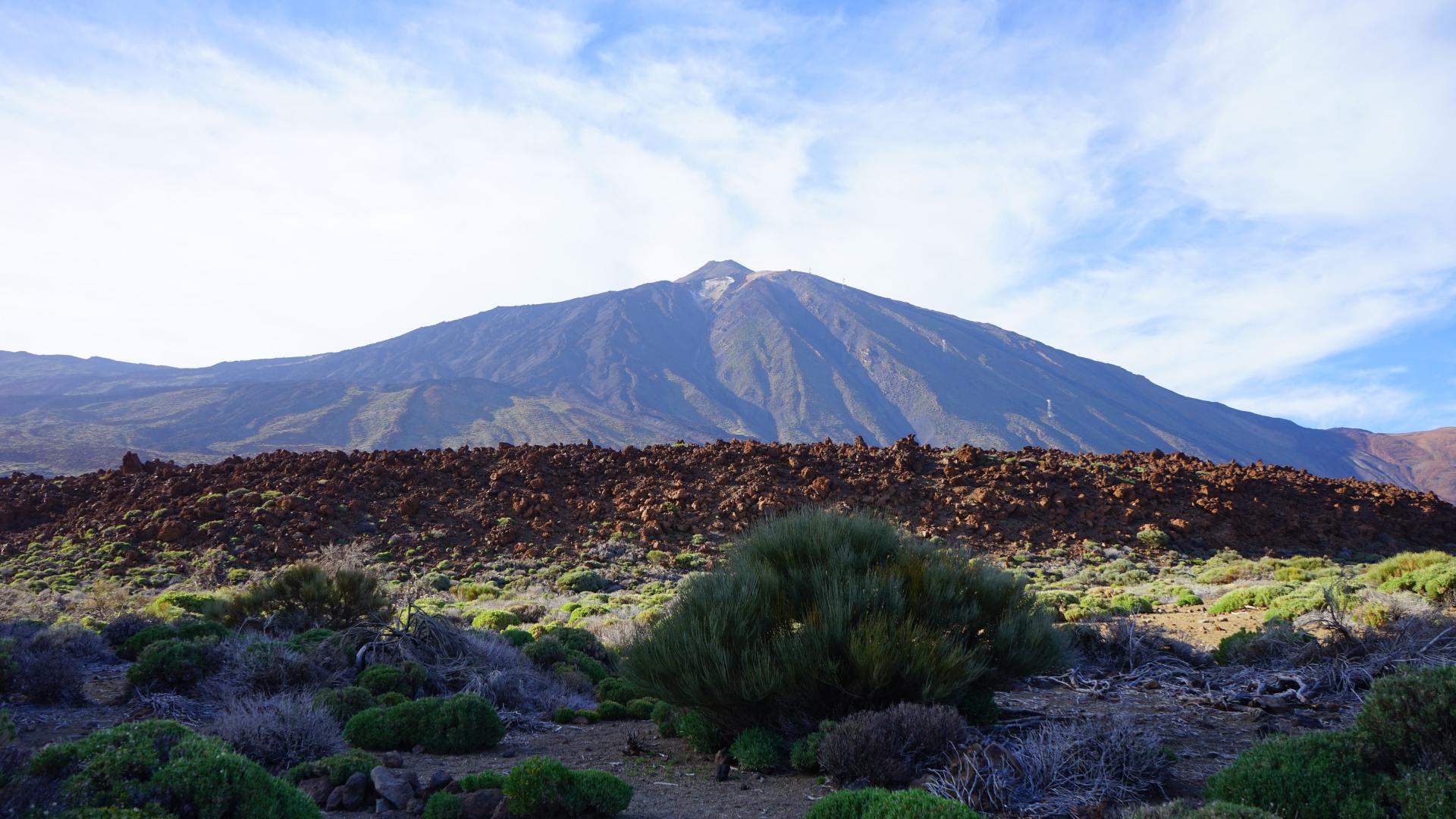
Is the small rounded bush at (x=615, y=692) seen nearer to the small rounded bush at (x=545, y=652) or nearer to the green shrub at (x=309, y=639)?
the small rounded bush at (x=545, y=652)

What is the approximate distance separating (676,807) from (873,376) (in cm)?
16328

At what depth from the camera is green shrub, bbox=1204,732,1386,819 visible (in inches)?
164

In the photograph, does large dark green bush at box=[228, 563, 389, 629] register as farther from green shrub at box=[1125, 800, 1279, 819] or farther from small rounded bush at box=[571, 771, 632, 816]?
green shrub at box=[1125, 800, 1279, 819]

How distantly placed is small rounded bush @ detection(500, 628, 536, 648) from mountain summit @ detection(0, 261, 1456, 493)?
75.1 meters

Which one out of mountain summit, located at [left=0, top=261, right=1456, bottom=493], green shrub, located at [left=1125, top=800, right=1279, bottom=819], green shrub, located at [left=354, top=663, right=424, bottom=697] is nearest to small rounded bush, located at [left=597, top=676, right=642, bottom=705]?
green shrub, located at [left=354, top=663, right=424, bottom=697]

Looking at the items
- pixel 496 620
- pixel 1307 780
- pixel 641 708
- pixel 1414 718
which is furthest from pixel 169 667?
pixel 1414 718

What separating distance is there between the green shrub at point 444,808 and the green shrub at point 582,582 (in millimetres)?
12988

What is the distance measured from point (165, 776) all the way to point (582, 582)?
14.2m

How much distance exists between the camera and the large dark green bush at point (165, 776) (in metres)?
3.74

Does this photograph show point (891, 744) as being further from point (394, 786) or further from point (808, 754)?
point (394, 786)

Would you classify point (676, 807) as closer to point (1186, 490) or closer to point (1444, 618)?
point (1444, 618)

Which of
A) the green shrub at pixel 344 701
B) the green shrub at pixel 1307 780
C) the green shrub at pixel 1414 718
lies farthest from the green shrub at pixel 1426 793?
the green shrub at pixel 344 701

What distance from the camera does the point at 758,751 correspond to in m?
6.05

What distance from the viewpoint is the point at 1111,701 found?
25.6 feet
